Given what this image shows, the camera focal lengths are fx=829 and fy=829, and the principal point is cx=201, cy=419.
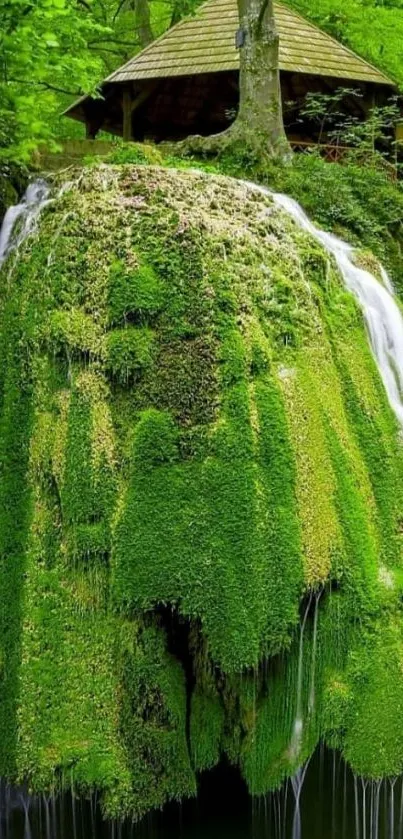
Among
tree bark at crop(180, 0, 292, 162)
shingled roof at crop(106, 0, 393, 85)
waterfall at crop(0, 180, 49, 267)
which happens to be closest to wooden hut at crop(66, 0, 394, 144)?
shingled roof at crop(106, 0, 393, 85)

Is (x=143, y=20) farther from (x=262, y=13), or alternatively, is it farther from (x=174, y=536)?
(x=174, y=536)

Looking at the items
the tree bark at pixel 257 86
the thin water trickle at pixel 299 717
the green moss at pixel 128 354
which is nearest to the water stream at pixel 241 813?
the thin water trickle at pixel 299 717

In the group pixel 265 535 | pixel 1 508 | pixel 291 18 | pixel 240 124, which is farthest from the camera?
pixel 291 18

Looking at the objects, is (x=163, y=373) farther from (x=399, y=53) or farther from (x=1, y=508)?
(x=399, y=53)

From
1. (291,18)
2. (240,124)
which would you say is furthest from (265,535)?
(291,18)

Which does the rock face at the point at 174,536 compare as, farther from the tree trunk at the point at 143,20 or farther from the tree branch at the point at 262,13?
the tree trunk at the point at 143,20

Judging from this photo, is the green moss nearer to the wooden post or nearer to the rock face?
the rock face
